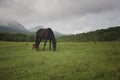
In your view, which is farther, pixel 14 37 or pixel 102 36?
pixel 14 37

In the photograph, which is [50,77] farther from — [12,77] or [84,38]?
[84,38]

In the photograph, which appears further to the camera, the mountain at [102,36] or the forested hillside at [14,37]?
the forested hillside at [14,37]

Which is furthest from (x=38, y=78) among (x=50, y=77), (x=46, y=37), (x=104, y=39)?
(x=104, y=39)

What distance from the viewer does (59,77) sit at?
470 inches

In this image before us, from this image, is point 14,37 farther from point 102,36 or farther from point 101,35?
point 102,36

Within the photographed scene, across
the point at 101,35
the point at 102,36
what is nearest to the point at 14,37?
the point at 101,35

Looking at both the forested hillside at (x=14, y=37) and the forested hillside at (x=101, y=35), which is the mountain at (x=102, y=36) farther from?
the forested hillside at (x=14, y=37)

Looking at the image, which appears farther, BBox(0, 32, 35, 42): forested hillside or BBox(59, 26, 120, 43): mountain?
BBox(0, 32, 35, 42): forested hillside

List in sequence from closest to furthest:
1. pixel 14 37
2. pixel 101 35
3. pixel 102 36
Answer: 1. pixel 102 36
2. pixel 101 35
3. pixel 14 37

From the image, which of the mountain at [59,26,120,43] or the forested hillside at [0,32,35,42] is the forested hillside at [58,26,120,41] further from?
the forested hillside at [0,32,35,42]

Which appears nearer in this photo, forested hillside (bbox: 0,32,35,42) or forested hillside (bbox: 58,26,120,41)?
forested hillside (bbox: 58,26,120,41)

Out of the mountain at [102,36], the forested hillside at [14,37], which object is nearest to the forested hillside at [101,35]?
the mountain at [102,36]

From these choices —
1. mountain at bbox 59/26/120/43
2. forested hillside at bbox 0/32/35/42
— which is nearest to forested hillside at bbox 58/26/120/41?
mountain at bbox 59/26/120/43

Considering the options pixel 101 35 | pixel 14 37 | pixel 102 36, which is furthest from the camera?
pixel 14 37
